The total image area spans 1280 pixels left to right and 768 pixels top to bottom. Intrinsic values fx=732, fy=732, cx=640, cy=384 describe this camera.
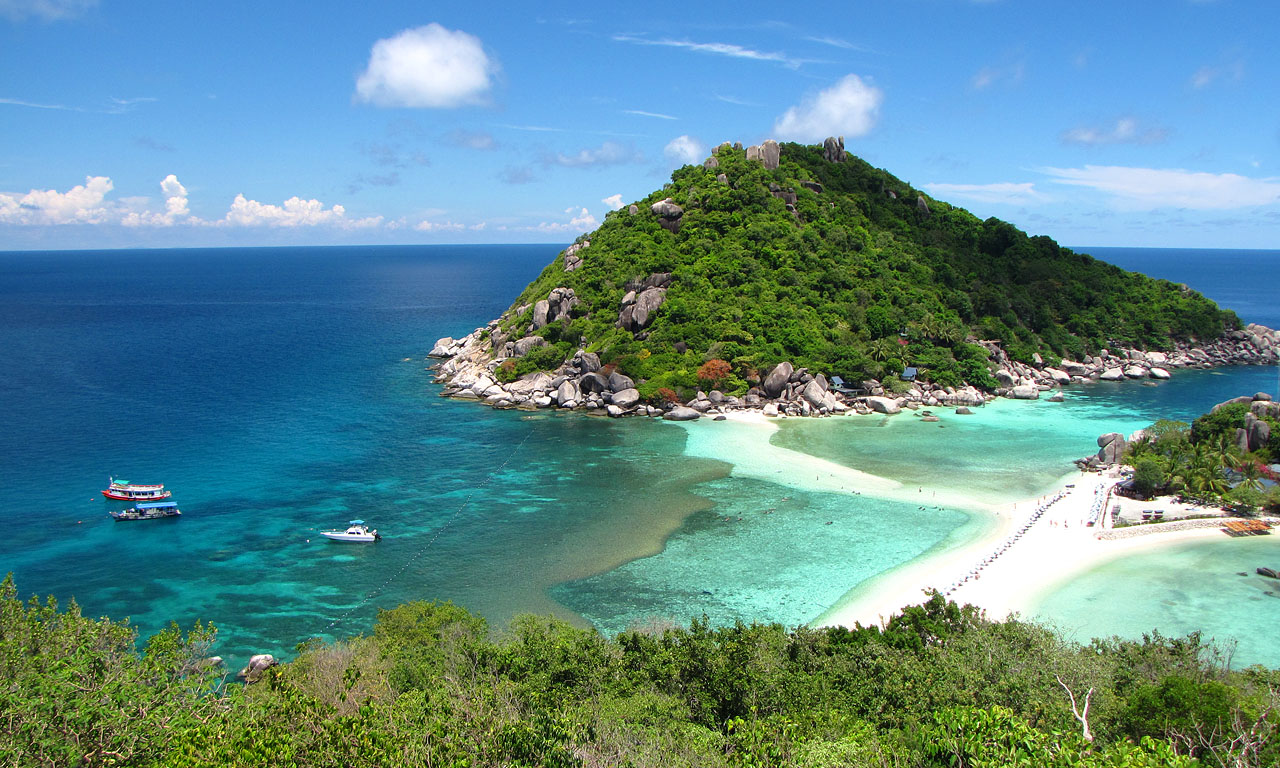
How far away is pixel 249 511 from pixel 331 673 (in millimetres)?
24233

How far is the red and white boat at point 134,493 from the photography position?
4056 centimetres

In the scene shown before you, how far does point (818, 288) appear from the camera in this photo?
253 feet

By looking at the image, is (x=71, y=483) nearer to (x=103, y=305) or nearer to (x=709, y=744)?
(x=709, y=744)

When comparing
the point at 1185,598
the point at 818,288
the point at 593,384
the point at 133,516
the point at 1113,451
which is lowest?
the point at 133,516

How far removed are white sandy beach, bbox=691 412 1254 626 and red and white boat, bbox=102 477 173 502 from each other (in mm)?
33899

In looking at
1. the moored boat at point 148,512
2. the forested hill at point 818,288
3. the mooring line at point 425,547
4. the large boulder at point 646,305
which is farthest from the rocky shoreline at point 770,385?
the moored boat at point 148,512

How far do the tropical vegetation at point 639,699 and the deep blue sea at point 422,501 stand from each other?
19.7 feet

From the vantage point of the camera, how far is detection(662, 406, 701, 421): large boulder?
6056 cm

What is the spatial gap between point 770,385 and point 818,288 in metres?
18.4

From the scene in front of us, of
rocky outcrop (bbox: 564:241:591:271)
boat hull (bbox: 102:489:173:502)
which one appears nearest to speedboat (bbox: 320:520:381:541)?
boat hull (bbox: 102:489:173:502)

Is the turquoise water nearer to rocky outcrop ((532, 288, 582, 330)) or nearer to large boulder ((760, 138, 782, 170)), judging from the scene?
rocky outcrop ((532, 288, 582, 330))

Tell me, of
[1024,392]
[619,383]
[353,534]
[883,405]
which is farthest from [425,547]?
[1024,392]

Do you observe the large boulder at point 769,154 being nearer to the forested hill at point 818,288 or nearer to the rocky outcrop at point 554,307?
the forested hill at point 818,288

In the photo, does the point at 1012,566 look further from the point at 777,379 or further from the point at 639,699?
the point at 777,379
